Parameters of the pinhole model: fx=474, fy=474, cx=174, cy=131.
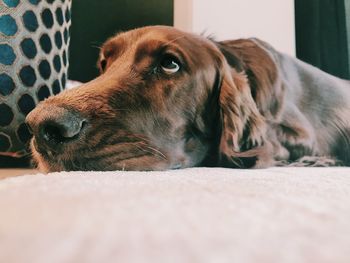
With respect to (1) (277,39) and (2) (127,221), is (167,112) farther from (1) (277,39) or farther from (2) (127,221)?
(1) (277,39)

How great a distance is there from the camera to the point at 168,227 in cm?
33

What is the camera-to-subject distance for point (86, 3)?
7.48ft

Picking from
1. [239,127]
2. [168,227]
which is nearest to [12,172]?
[239,127]

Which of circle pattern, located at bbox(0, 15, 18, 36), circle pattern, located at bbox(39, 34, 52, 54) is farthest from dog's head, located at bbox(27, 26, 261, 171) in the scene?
circle pattern, located at bbox(0, 15, 18, 36)

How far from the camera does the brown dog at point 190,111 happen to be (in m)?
1.02

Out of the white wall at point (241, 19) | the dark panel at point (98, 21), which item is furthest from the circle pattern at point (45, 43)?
the white wall at point (241, 19)

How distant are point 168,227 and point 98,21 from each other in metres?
2.08

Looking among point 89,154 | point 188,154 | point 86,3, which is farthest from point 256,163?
point 86,3

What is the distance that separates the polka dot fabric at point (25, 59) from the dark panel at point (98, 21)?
814 mm

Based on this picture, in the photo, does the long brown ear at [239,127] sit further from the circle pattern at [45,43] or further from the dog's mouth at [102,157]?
the circle pattern at [45,43]

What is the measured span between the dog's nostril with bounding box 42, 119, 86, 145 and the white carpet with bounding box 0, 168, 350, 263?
0.50 metres

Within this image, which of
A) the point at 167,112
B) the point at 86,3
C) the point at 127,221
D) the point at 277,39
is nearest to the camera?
the point at 127,221

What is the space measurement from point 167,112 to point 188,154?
0.43 ft

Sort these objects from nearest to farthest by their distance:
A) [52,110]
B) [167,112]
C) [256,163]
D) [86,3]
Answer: [52,110], [167,112], [256,163], [86,3]
